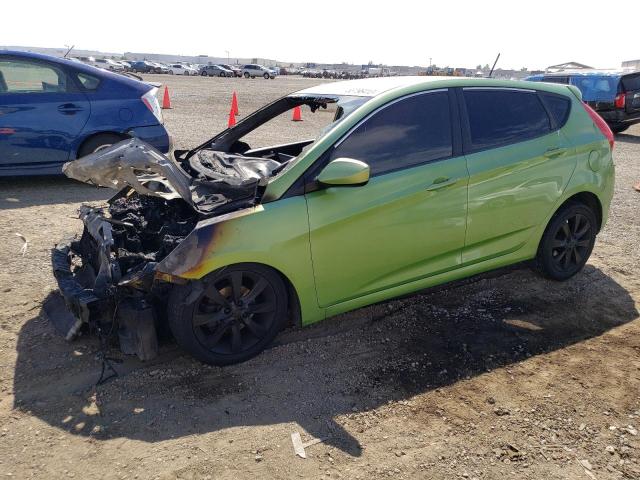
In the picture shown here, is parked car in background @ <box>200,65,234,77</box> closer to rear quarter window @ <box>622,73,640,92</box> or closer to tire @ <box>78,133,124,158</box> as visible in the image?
rear quarter window @ <box>622,73,640,92</box>

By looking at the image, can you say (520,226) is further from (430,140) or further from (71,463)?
(71,463)

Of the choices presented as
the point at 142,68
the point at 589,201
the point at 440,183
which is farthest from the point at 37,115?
the point at 142,68

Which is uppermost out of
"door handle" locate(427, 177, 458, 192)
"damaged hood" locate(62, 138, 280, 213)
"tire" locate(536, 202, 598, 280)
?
"damaged hood" locate(62, 138, 280, 213)

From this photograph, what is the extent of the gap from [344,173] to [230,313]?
44.8 inches

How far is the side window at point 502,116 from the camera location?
165 inches

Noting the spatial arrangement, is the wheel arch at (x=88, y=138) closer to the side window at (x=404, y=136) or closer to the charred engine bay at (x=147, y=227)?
the charred engine bay at (x=147, y=227)

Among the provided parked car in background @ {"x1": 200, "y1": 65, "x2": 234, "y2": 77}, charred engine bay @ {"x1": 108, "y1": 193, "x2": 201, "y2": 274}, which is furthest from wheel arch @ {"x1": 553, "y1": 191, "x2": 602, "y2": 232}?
parked car in background @ {"x1": 200, "y1": 65, "x2": 234, "y2": 77}

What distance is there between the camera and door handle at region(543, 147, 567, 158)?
4457 millimetres

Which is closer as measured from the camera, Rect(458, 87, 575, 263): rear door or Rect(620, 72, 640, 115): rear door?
Rect(458, 87, 575, 263): rear door

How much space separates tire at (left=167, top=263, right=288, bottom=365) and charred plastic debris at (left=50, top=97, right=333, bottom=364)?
190mm

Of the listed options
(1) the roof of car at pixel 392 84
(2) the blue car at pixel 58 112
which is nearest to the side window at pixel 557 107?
(1) the roof of car at pixel 392 84

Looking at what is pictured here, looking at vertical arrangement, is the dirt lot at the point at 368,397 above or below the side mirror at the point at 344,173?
below

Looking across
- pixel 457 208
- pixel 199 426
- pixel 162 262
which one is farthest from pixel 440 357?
pixel 162 262

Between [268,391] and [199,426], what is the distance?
0.49 meters
